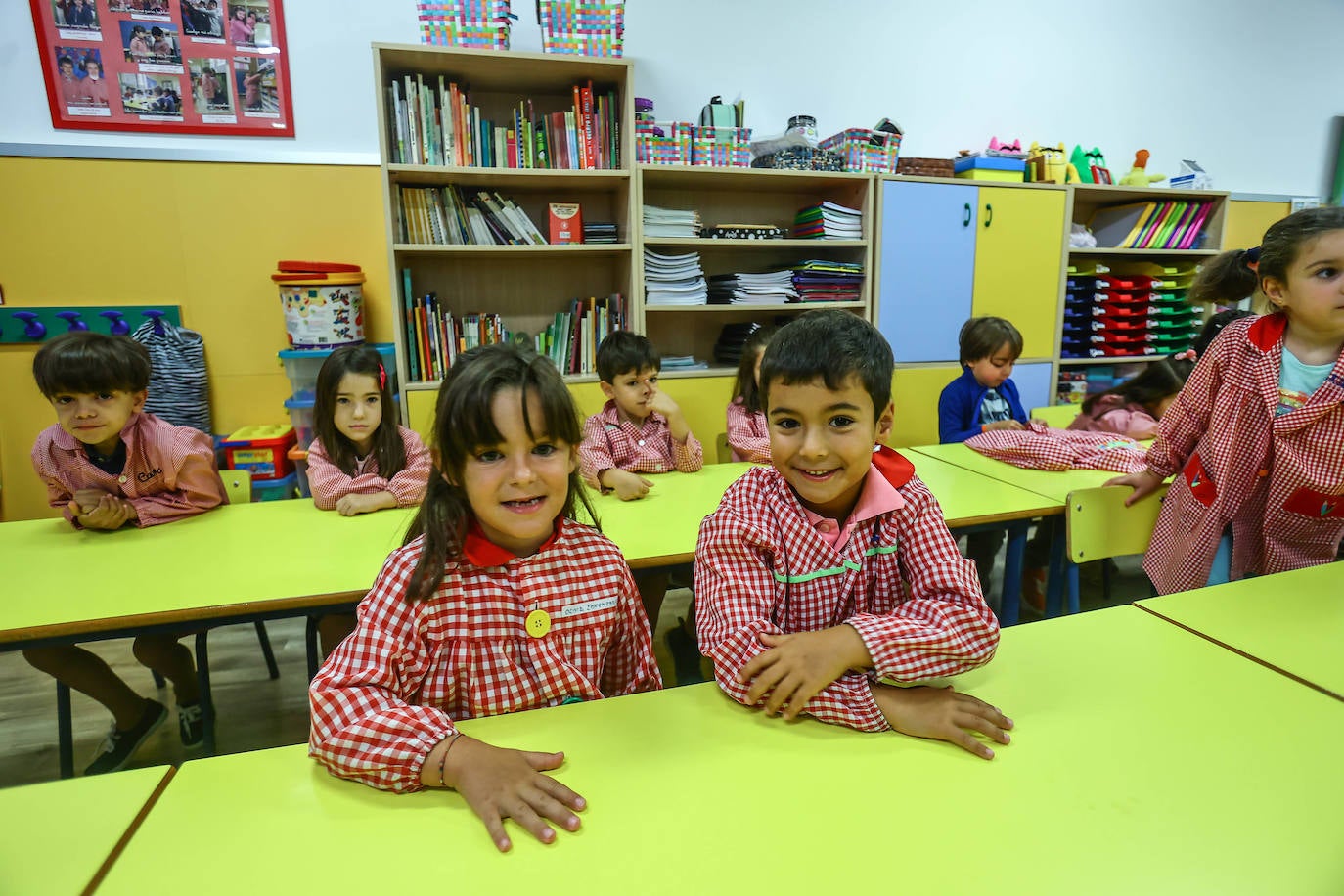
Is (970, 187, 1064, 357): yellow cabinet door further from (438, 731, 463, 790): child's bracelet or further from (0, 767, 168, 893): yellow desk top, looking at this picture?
(0, 767, 168, 893): yellow desk top

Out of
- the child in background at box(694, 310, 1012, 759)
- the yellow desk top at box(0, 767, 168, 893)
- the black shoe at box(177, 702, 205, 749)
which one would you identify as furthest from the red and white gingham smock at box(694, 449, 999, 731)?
the black shoe at box(177, 702, 205, 749)

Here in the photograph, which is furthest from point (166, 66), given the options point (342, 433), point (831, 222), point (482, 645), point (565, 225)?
point (482, 645)

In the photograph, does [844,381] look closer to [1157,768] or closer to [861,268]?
[1157,768]

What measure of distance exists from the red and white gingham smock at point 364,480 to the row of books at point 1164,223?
397 cm

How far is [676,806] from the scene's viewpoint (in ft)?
2.28

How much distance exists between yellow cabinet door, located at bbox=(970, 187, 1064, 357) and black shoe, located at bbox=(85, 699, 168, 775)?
3781mm

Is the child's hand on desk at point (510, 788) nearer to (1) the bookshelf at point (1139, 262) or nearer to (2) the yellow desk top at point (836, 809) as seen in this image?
(2) the yellow desk top at point (836, 809)

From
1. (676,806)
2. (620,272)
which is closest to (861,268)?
(620,272)

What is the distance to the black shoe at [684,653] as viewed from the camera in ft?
7.07

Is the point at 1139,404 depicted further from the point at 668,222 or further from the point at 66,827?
the point at 66,827

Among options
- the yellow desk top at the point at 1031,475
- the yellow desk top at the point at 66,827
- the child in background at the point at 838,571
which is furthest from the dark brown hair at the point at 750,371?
the yellow desk top at the point at 66,827

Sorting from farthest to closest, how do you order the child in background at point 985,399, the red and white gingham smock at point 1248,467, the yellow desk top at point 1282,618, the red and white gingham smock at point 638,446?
the child in background at point 985,399
the red and white gingham smock at point 638,446
the red and white gingham smock at point 1248,467
the yellow desk top at point 1282,618

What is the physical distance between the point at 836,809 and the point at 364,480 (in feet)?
5.49

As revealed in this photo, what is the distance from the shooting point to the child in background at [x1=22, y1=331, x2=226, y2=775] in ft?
5.59
